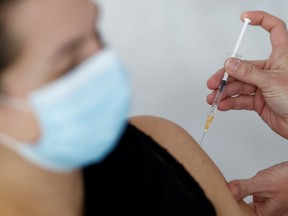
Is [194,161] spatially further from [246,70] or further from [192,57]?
[192,57]

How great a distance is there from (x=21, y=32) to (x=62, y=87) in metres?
0.12

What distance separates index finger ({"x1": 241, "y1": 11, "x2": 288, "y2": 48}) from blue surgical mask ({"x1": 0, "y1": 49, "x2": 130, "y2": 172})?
657mm

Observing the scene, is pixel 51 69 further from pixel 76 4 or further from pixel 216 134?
pixel 216 134

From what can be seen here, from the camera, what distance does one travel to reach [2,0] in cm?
74

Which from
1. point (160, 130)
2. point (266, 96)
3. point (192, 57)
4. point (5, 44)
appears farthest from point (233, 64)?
point (5, 44)

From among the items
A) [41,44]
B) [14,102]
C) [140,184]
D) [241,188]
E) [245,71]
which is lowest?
[241,188]

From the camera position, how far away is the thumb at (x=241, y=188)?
1.28 metres

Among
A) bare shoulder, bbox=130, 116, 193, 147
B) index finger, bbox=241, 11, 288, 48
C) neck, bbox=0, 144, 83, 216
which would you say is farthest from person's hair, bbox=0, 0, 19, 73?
index finger, bbox=241, 11, 288, 48

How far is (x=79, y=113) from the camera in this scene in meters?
0.85

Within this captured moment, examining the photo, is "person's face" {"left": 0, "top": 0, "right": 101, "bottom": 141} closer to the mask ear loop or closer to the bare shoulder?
the mask ear loop

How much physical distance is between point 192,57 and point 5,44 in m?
1.08

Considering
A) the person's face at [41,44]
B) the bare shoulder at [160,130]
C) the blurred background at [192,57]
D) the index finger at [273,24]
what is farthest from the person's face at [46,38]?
the blurred background at [192,57]

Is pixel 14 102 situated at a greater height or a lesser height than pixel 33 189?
greater

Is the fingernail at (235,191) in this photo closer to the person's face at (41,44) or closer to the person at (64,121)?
the person at (64,121)
